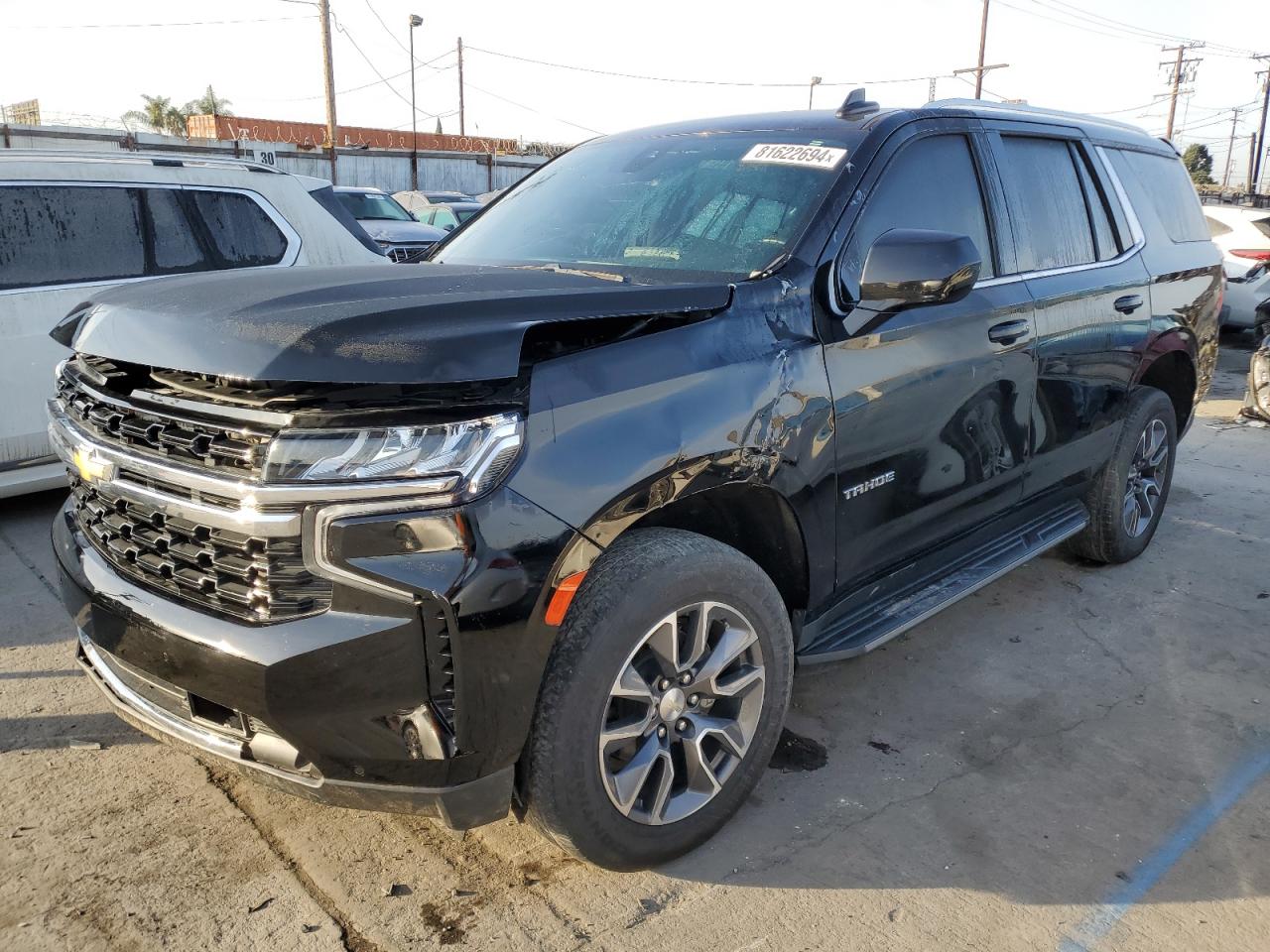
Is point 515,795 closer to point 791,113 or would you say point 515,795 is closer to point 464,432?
point 464,432

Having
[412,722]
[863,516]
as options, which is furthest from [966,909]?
[412,722]

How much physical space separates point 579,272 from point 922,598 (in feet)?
5.05

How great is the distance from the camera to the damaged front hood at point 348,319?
1959 mm

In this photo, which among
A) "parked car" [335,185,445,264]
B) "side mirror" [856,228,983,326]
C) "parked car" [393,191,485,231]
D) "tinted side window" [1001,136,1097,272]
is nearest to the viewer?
"side mirror" [856,228,983,326]

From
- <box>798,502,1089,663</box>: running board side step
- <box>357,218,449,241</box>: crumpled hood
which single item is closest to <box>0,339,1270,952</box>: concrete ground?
<box>798,502,1089,663</box>: running board side step

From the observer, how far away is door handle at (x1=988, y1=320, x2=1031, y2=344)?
3396 mm

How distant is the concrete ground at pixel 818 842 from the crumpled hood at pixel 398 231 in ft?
35.6

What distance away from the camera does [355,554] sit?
1971 mm

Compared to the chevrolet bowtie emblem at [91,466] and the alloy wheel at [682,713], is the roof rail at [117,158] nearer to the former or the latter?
the chevrolet bowtie emblem at [91,466]

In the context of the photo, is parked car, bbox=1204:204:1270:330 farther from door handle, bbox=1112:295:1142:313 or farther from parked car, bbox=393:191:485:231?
parked car, bbox=393:191:485:231

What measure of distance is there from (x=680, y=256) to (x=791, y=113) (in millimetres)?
874

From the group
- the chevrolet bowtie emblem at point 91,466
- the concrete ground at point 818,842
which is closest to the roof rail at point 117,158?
the concrete ground at point 818,842

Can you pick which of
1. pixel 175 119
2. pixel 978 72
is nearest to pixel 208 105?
pixel 175 119

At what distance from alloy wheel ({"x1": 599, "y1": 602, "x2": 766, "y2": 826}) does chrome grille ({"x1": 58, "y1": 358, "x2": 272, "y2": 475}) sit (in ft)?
3.11
